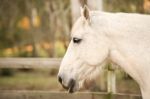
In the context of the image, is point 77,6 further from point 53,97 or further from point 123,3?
point 123,3

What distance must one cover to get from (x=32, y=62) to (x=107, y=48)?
212 centimetres

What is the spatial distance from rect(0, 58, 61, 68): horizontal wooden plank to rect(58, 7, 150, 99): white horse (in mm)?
1659

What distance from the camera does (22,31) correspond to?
14.1 metres

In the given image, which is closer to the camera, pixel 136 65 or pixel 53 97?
pixel 136 65

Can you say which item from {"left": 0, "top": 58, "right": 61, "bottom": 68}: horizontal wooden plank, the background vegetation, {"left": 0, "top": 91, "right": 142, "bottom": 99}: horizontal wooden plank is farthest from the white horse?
the background vegetation

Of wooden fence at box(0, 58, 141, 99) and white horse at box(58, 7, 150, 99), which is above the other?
white horse at box(58, 7, 150, 99)

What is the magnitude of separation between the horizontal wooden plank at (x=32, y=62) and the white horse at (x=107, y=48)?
1659 millimetres

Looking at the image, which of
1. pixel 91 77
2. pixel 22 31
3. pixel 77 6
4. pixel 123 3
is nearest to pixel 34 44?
pixel 22 31

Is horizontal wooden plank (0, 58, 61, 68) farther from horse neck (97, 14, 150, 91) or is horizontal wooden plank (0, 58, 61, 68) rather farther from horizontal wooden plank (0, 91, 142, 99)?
horse neck (97, 14, 150, 91)

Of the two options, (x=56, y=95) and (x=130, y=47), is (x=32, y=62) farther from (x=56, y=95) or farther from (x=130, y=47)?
(x=130, y=47)

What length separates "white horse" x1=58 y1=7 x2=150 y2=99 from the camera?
357cm

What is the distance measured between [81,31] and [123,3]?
4595mm

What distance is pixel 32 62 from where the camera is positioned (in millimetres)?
5578

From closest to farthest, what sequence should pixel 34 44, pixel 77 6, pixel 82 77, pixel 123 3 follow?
pixel 82 77 → pixel 77 6 → pixel 123 3 → pixel 34 44
